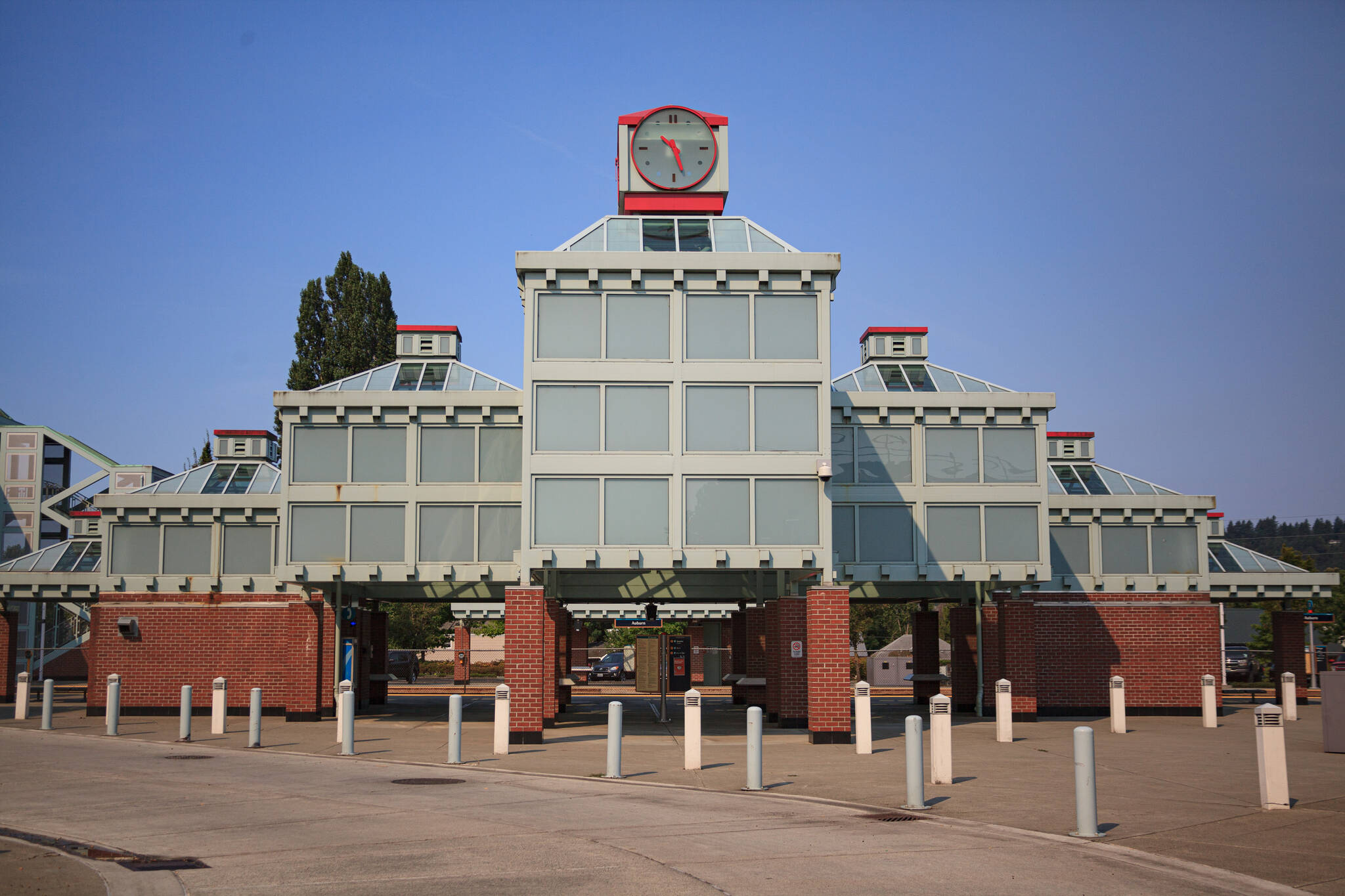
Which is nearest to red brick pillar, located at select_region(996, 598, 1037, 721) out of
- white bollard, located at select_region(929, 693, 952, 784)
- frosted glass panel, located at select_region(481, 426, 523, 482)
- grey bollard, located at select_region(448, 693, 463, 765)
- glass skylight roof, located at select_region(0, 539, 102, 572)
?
frosted glass panel, located at select_region(481, 426, 523, 482)

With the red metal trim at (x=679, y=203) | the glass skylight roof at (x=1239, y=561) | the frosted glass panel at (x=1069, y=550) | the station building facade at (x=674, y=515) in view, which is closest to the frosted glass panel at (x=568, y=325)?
the station building facade at (x=674, y=515)

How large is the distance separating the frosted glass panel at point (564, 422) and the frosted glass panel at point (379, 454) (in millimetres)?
4680

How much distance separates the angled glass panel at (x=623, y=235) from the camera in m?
22.6

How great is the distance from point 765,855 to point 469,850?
263 centimetres

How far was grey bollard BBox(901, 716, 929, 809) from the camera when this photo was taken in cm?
1307

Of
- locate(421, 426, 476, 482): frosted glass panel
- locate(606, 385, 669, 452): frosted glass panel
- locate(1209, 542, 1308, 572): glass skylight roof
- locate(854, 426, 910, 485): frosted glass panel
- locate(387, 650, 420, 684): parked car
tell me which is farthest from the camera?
locate(387, 650, 420, 684): parked car

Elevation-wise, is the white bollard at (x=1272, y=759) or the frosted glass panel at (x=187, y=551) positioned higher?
the frosted glass panel at (x=187, y=551)

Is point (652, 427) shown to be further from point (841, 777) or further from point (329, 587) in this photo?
point (329, 587)

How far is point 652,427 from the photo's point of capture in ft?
71.6

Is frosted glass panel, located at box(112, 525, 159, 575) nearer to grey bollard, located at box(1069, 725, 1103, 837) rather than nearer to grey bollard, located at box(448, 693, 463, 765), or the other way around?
grey bollard, located at box(448, 693, 463, 765)

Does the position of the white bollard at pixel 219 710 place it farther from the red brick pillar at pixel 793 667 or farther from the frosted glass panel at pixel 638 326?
the red brick pillar at pixel 793 667

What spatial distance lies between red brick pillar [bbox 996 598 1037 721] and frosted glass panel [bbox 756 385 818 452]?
8053 mm

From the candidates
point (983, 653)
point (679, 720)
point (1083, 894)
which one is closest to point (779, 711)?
point (679, 720)

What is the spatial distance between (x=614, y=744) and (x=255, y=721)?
8093 mm
